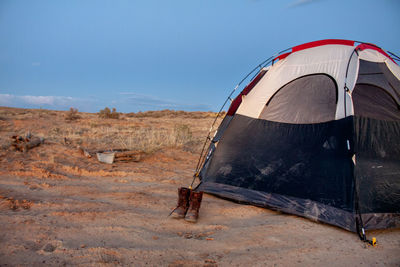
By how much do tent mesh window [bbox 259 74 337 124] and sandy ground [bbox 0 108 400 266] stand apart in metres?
1.65

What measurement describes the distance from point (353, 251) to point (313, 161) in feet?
4.77

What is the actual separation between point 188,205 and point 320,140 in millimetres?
2252

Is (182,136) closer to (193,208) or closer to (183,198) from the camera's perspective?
(183,198)

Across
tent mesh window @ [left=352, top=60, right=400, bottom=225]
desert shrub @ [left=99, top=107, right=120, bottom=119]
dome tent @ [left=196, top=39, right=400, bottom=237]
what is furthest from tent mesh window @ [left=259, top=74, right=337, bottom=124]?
desert shrub @ [left=99, top=107, right=120, bottom=119]

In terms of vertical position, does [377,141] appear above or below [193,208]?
above

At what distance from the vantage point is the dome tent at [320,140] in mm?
3883

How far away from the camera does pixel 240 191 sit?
4770 millimetres

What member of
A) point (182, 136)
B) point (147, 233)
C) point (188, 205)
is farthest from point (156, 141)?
point (147, 233)

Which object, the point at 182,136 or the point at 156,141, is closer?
the point at 156,141

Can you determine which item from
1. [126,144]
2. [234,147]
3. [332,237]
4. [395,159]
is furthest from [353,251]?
[126,144]

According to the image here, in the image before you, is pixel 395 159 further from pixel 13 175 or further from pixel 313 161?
pixel 13 175

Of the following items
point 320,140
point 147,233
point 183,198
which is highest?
point 320,140

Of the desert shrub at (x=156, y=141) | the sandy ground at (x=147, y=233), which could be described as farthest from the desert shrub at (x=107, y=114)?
the sandy ground at (x=147, y=233)

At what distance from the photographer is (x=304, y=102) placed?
15.8 ft
